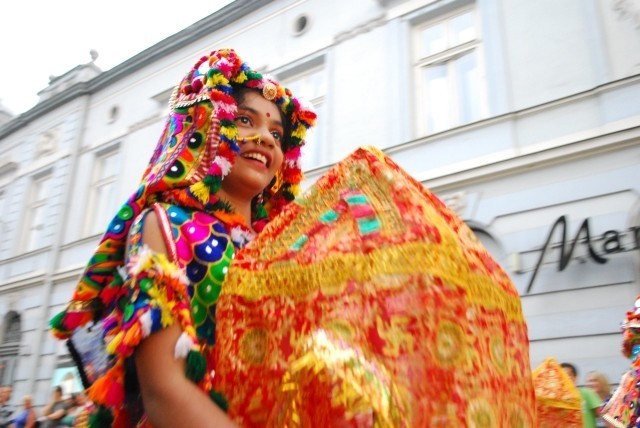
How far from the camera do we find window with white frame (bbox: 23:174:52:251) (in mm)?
12438

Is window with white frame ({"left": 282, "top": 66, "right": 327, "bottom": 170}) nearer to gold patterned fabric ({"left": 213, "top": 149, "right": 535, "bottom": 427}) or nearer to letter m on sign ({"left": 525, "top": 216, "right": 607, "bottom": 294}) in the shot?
letter m on sign ({"left": 525, "top": 216, "right": 607, "bottom": 294})

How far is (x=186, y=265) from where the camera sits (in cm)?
103

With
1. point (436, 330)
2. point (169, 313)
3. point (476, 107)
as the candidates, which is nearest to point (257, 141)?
point (169, 313)

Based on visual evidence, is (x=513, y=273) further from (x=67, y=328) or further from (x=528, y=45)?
(x=67, y=328)

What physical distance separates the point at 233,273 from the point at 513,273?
5359mm

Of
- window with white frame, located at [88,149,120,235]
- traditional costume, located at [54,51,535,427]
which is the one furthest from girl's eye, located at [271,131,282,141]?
window with white frame, located at [88,149,120,235]

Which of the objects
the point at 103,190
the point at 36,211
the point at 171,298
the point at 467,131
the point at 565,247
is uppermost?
the point at 103,190

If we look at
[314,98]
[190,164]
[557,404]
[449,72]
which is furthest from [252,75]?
[314,98]

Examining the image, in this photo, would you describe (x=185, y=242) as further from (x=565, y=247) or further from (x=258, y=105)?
(x=565, y=247)

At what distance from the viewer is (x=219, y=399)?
33.4 inches

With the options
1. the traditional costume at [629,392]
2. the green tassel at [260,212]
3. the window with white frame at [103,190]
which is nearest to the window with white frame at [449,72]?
the traditional costume at [629,392]

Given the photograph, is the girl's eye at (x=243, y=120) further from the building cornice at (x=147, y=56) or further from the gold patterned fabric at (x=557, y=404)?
the building cornice at (x=147, y=56)

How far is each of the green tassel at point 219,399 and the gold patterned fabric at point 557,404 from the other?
611 millimetres

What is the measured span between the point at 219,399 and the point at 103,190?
11.8m
